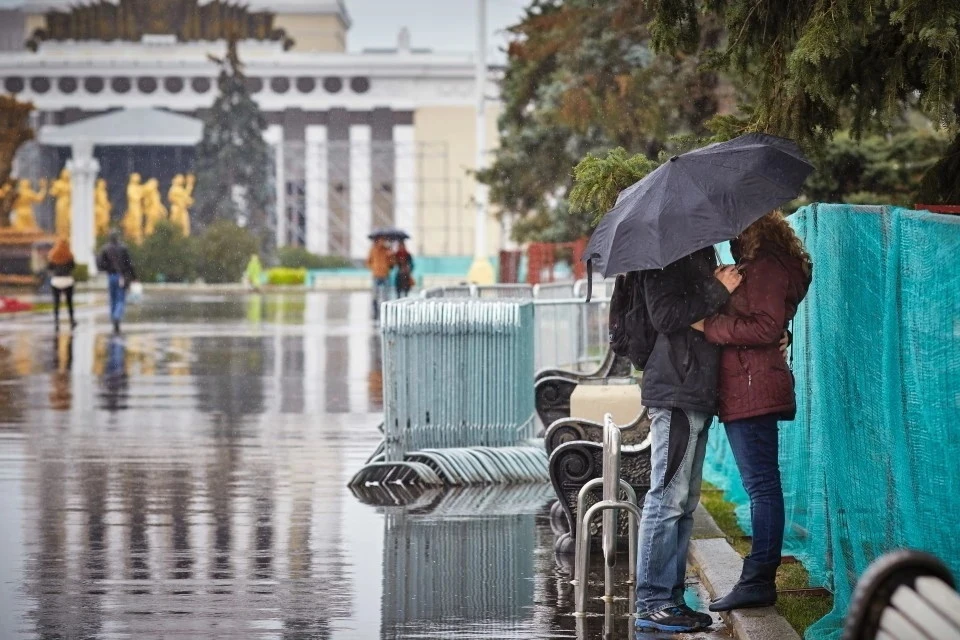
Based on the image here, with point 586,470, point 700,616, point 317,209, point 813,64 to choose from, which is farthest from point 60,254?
point 317,209

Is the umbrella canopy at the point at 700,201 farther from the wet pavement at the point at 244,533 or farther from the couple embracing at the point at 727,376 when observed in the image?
the wet pavement at the point at 244,533

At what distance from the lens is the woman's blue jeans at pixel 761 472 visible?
23.7 feet

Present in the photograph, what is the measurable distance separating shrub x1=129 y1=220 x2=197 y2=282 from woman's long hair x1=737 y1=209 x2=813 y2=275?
227 ft

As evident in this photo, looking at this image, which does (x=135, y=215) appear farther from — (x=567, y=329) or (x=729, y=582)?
(x=729, y=582)

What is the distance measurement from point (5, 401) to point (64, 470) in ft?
20.4

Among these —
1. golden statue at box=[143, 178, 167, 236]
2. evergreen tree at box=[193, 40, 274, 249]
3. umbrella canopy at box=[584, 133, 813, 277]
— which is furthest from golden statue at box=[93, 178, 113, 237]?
umbrella canopy at box=[584, 133, 813, 277]

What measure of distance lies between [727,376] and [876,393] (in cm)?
63

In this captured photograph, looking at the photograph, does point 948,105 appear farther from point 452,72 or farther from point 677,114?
point 452,72

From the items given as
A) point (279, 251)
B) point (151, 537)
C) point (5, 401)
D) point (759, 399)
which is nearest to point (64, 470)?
point (151, 537)

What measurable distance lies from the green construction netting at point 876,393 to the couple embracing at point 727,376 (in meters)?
0.30

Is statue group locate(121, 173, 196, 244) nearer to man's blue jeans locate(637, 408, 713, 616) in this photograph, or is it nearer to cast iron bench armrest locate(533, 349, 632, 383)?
cast iron bench armrest locate(533, 349, 632, 383)

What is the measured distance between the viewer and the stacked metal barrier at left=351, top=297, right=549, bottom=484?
39.3 feet

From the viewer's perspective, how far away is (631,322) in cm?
743

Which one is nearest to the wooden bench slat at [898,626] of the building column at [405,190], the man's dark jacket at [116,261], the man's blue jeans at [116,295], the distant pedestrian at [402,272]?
the man's blue jeans at [116,295]
